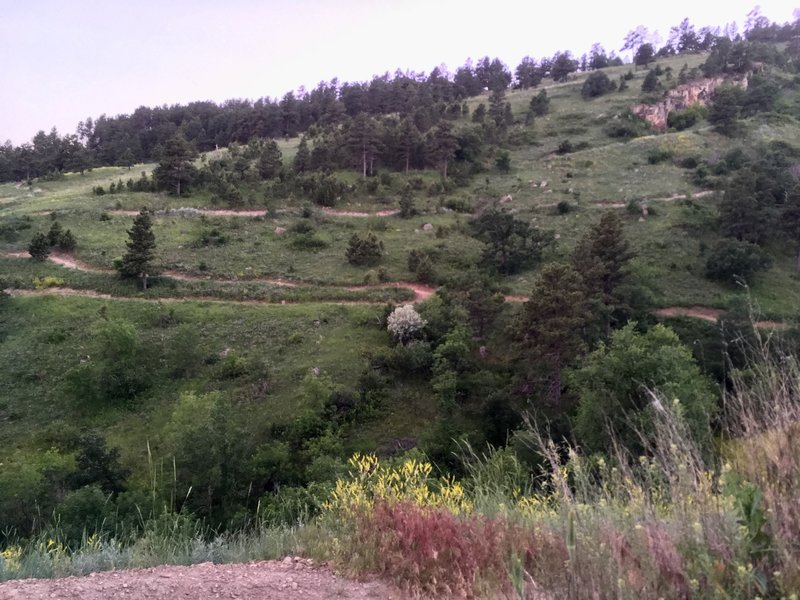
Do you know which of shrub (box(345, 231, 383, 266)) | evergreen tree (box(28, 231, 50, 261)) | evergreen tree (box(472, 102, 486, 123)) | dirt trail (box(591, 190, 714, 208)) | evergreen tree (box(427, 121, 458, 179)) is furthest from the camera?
evergreen tree (box(472, 102, 486, 123))

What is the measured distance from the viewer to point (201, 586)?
14.3ft

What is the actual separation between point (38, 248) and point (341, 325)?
2020 cm

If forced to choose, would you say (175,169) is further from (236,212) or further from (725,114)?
(725,114)

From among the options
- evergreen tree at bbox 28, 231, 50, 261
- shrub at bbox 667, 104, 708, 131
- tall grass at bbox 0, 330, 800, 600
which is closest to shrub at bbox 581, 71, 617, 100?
shrub at bbox 667, 104, 708, 131

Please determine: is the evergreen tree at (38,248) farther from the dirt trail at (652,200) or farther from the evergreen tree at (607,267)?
the dirt trail at (652,200)

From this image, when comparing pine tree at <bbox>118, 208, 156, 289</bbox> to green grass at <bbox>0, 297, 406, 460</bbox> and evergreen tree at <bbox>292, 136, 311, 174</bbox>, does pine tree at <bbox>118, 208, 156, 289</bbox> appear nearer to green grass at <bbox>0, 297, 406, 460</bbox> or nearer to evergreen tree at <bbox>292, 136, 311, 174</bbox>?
green grass at <bbox>0, 297, 406, 460</bbox>

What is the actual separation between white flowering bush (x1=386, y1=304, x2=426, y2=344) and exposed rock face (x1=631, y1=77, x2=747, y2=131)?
58499 millimetres

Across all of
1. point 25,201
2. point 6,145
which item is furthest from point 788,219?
point 6,145

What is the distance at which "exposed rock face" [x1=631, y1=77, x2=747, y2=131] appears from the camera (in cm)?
7050

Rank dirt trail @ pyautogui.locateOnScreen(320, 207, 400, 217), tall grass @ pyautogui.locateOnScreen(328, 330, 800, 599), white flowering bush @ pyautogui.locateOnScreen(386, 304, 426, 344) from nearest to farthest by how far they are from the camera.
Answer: tall grass @ pyautogui.locateOnScreen(328, 330, 800, 599), white flowering bush @ pyautogui.locateOnScreen(386, 304, 426, 344), dirt trail @ pyautogui.locateOnScreen(320, 207, 400, 217)

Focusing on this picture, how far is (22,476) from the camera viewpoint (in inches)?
551

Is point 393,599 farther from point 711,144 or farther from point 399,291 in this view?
point 711,144

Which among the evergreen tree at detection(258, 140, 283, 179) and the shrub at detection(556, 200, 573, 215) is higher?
the evergreen tree at detection(258, 140, 283, 179)

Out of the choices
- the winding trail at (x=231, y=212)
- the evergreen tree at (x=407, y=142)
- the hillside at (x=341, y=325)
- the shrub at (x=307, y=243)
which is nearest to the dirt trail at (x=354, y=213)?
the winding trail at (x=231, y=212)
